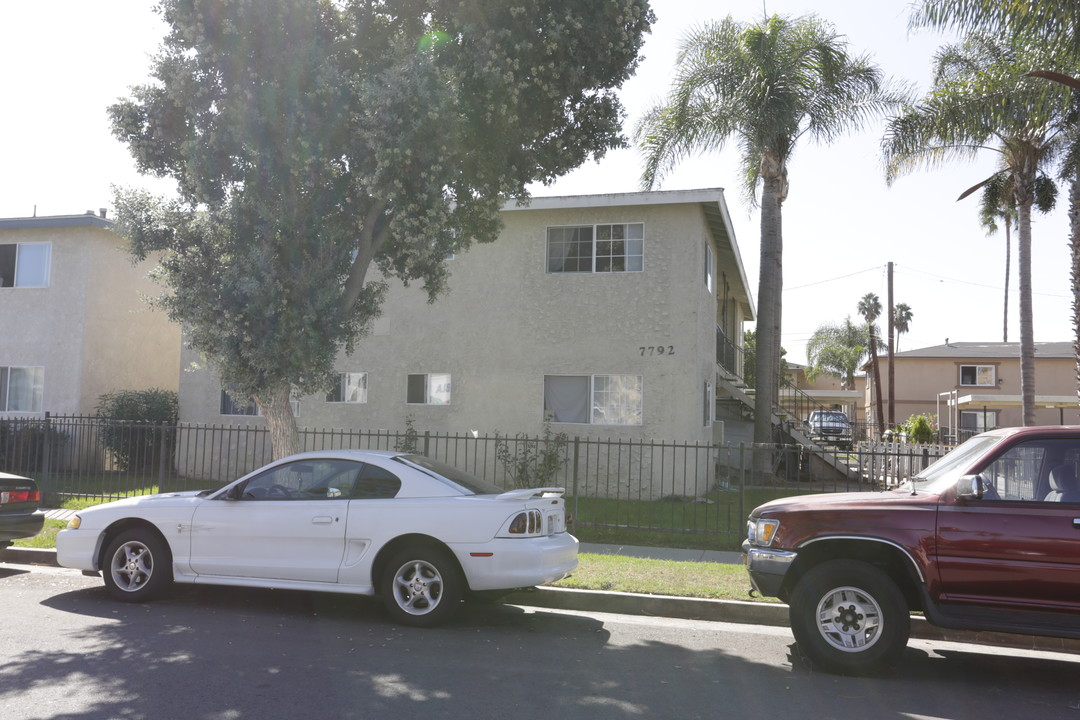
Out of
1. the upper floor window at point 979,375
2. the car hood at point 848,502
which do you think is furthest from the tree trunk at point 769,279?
the upper floor window at point 979,375

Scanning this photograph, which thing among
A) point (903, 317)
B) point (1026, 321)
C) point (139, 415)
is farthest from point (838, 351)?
point (139, 415)

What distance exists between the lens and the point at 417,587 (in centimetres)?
726

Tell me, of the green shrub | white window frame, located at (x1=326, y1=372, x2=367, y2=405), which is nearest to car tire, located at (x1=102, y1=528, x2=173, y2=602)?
white window frame, located at (x1=326, y1=372, x2=367, y2=405)

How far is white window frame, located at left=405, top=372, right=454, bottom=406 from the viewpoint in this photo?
60.3 ft

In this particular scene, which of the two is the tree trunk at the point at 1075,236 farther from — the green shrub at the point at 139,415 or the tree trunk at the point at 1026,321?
the green shrub at the point at 139,415

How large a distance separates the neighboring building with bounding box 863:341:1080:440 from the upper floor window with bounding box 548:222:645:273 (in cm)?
2741

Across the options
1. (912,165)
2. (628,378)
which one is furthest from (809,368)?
(628,378)

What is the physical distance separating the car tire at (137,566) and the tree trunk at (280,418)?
3.00 m

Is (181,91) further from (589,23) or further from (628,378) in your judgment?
(628,378)

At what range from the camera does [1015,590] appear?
18.6 feet

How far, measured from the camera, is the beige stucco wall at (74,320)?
67.3ft

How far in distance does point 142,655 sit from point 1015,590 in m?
5.89

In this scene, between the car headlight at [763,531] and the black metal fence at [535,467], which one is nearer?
the car headlight at [763,531]

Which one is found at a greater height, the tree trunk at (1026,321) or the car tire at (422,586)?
the tree trunk at (1026,321)
